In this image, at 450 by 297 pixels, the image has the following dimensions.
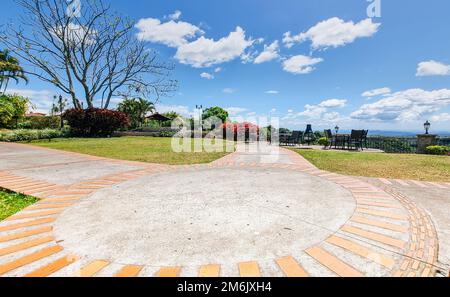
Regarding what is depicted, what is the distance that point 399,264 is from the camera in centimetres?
175

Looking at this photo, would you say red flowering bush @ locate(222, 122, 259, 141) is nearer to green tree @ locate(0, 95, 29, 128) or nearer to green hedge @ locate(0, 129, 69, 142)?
green hedge @ locate(0, 129, 69, 142)

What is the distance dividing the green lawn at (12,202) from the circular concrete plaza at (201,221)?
730 mm

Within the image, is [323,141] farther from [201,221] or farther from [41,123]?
[41,123]

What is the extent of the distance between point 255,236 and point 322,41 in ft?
42.9

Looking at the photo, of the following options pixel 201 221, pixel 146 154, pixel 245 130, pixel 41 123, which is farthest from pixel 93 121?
pixel 201 221

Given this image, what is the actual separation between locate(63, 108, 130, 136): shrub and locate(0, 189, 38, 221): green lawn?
16.7 metres

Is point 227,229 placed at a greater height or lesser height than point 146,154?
lesser

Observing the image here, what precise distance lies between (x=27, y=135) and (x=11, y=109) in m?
9.77

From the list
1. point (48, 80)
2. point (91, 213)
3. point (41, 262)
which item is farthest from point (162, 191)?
point (48, 80)

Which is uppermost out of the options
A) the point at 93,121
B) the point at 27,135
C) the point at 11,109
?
the point at 11,109

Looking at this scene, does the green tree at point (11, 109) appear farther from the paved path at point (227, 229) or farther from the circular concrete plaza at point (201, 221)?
the circular concrete plaza at point (201, 221)

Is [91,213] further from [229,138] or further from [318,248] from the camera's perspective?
[229,138]

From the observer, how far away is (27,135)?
611 inches

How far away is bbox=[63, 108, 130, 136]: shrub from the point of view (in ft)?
60.8
